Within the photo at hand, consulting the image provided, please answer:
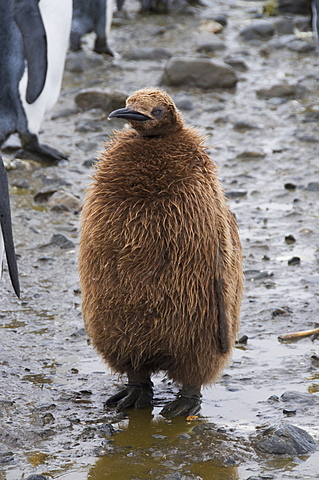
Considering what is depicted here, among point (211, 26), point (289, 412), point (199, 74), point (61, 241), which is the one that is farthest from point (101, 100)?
point (289, 412)

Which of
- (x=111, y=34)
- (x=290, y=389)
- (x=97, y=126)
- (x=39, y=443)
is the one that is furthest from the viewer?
(x=111, y=34)

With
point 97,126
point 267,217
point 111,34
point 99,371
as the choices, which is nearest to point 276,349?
point 99,371

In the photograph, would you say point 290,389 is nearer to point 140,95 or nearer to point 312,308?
point 312,308

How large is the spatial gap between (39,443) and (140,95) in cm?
106

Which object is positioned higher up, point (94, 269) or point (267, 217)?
point (94, 269)

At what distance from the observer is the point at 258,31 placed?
9188mm

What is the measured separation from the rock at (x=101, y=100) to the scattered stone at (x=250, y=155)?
1.32 metres

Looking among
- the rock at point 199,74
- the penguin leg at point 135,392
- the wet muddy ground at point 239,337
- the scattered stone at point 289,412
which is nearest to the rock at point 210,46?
the rock at point 199,74

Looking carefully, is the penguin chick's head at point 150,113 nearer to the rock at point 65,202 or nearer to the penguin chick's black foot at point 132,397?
the penguin chick's black foot at point 132,397

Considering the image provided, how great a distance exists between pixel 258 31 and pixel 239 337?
263 inches

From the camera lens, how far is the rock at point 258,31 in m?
9.09

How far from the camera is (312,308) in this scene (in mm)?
3363

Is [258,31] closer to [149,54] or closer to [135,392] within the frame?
[149,54]

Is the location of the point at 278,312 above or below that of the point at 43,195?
above
